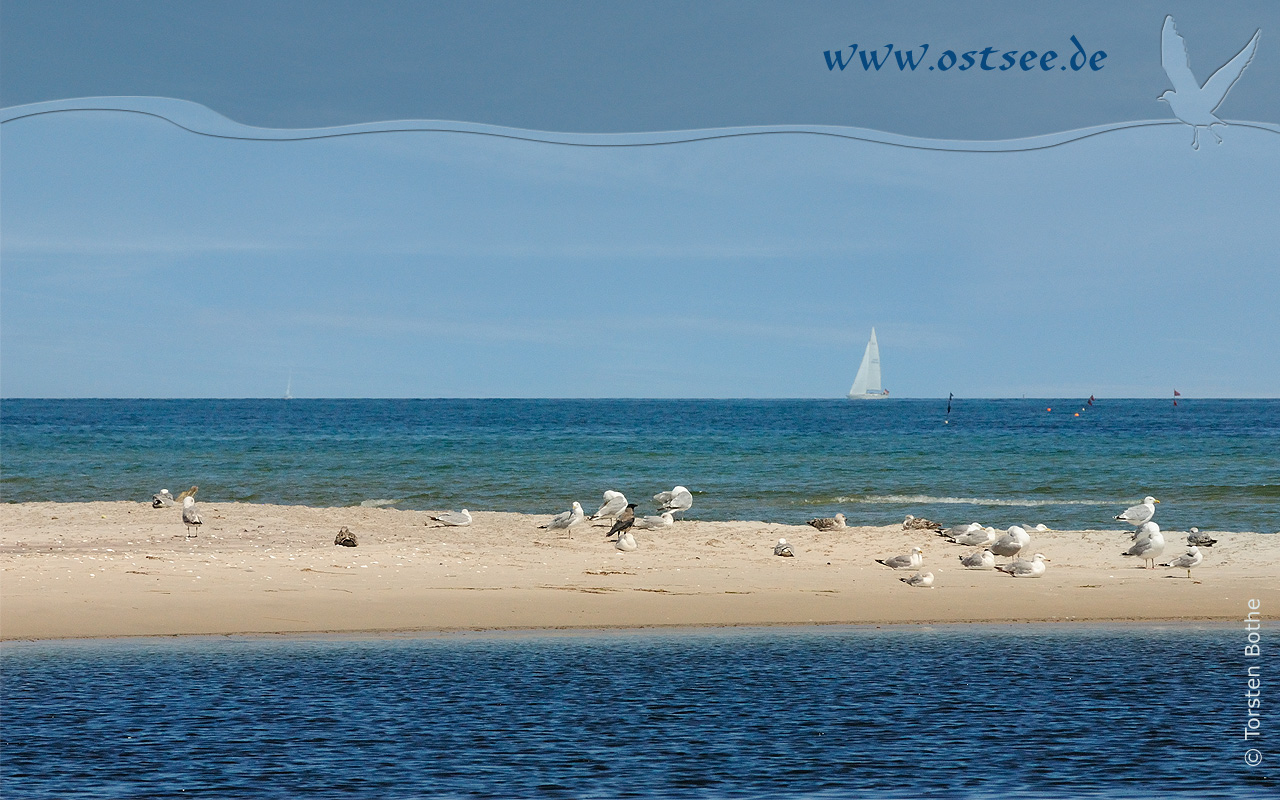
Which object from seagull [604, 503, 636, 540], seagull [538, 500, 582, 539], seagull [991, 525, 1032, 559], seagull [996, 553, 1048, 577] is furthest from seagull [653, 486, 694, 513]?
seagull [996, 553, 1048, 577]

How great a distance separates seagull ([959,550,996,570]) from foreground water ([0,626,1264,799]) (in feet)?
16.0

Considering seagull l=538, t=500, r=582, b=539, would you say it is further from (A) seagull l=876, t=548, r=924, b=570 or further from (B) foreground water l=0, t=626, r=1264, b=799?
(B) foreground water l=0, t=626, r=1264, b=799

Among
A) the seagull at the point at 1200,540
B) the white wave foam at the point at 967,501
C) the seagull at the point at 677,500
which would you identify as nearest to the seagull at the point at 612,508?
the seagull at the point at 677,500

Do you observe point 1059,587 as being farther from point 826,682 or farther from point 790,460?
point 790,460

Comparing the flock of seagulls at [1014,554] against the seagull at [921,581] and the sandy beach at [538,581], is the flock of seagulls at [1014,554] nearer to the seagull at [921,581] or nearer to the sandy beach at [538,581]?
the seagull at [921,581]

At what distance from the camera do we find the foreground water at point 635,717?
7.68m

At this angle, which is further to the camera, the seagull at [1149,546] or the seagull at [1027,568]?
the seagull at [1149,546]

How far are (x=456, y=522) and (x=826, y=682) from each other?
1416cm

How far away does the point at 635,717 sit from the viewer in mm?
9312

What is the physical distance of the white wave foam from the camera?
30656 millimetres

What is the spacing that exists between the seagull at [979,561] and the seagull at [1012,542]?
0.22m

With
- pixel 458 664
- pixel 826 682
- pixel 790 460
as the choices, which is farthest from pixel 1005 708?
pixel 790 460

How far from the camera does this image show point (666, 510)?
26062 millimetres

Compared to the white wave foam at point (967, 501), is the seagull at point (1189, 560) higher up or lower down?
lower down
